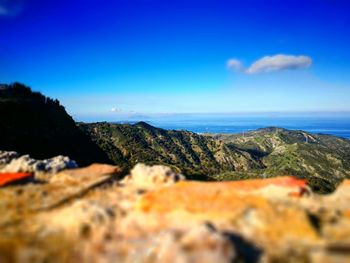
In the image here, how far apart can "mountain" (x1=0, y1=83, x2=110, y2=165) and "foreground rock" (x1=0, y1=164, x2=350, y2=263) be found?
55595mm

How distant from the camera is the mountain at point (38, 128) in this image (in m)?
68.9

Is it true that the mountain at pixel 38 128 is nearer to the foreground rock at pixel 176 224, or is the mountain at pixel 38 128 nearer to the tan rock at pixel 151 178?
the tan rock at pixel 151 178

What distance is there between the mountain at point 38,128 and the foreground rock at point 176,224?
182 ft

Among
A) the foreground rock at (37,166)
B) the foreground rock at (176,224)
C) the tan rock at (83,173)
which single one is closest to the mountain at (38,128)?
the foreground rock at (37,166)

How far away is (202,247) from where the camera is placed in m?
8.77

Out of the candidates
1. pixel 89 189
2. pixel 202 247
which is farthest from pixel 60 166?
pixel 202 247

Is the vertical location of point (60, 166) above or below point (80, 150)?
above

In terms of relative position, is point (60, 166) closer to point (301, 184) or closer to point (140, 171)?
point (140, 171)

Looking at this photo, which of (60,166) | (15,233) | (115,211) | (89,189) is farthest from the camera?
(60,166)

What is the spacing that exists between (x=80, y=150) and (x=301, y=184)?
90.5m

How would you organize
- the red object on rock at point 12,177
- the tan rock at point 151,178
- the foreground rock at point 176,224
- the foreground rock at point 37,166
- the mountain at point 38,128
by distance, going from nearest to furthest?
the foreground rock at point 176,224, the red object on rock at point 12,177, the tan rock at point 151,178, the foreground rock at point 37,166, the mountain at point 38,128

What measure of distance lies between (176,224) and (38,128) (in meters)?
84.8

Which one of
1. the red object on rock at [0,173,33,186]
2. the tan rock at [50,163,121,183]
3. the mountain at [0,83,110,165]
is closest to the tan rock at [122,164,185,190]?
the tan rock at [50,163,121,183]

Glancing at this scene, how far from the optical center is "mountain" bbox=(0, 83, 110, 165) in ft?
226
